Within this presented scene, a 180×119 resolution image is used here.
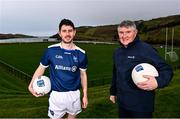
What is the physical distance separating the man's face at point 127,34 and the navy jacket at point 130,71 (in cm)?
9

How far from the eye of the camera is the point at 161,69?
9242 millimetres

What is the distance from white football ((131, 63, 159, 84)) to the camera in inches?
359

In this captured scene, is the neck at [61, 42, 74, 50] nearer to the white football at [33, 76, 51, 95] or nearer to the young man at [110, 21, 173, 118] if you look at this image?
the white football at [33, 76, 51, 95]

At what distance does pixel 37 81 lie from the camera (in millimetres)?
10047

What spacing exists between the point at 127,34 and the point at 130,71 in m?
0.73

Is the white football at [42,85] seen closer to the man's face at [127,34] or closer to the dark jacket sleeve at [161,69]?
the man's face at [127,34]

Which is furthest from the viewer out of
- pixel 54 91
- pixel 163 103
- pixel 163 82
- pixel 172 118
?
pixel 163 103

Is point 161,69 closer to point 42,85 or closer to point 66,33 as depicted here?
point 66,33

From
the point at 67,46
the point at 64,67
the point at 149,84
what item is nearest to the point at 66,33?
the point at 67,46

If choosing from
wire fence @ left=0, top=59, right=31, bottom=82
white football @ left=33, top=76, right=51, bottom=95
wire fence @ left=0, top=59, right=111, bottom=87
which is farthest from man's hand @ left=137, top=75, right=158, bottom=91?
wire fence @ left=0, top=59, right=31, bottom=82

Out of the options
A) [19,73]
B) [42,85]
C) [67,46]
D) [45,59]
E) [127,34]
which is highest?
[127,34]

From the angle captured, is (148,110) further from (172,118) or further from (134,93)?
(172,118)

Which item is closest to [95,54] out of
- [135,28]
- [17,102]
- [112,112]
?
[17,102]

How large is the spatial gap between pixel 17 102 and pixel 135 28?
1279cm
